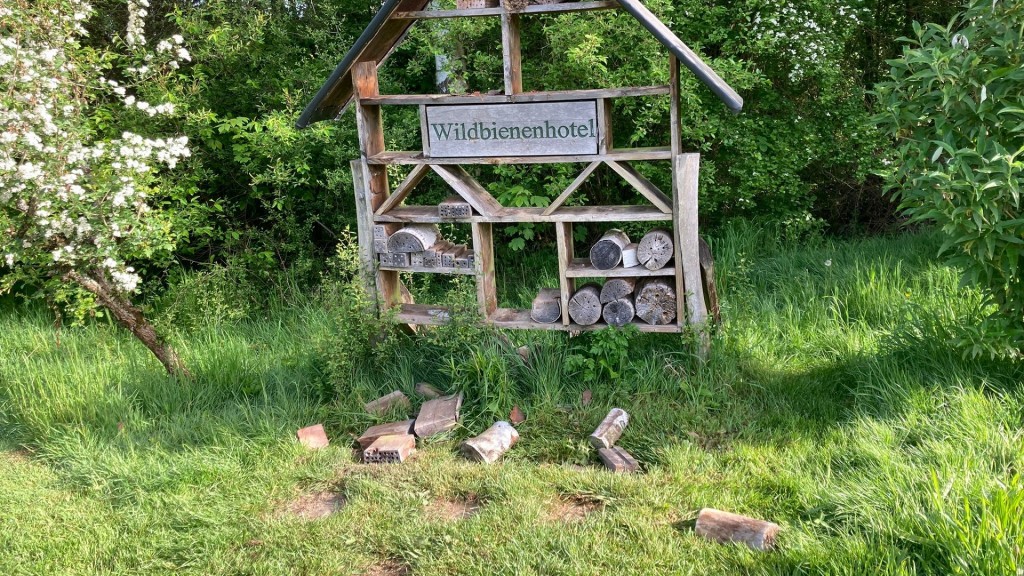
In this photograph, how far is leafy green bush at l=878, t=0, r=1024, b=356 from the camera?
4.14 meters

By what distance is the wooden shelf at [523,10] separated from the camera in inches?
193

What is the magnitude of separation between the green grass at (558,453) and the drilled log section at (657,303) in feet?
0.78

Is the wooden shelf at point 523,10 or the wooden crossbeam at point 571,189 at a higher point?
the wooden shelf at point 523,10

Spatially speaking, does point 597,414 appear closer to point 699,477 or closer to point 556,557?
point 699,477

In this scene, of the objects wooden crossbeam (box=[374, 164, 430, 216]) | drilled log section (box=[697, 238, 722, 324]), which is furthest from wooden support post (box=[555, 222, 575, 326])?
wooden crossbeam (box=[374, 164, 430, 216])

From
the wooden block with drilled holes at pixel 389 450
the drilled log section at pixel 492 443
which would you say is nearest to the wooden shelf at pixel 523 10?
the drilled log section at pixel 492 443

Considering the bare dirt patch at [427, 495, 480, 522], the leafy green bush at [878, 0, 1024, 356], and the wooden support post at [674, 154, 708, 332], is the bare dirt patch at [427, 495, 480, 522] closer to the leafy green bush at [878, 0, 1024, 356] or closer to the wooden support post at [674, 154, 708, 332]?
the wooden support post at [674, 154, 708, 332]

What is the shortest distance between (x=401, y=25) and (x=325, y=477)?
276 centimetres

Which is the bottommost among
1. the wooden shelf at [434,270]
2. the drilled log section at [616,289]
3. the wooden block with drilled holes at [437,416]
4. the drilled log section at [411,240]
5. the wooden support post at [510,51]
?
the wooden block with drilled holes at [437,416]

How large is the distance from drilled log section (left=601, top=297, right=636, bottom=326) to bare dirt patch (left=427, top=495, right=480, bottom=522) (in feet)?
4.78

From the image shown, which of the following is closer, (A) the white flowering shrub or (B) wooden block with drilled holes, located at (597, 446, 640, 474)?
(B) wooden block with drilled holes, located at (597, 446, 640, 474)

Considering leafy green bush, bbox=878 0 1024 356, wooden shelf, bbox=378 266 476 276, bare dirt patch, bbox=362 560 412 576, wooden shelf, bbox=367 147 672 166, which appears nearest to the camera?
bare dirt patch, bbox=362 560 412 576

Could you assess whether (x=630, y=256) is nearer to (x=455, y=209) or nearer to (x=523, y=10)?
(x=455, y=209)

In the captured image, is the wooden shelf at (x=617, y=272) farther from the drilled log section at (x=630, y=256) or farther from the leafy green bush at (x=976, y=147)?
the leafy green bush at (x=976, y=147)
